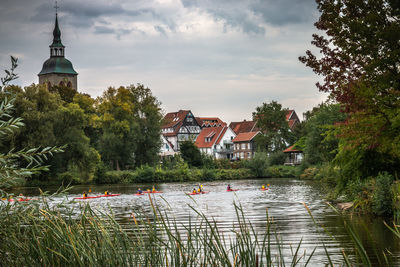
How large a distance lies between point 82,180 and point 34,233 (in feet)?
165

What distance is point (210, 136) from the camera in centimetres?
11238

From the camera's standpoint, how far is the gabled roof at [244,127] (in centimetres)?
10997

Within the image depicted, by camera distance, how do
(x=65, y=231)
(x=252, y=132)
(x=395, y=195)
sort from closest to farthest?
(x=65, y=231) < (x=395, y=195) < (x=252, y=132)

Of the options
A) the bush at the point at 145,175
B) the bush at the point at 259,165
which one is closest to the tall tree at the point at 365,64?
the bush at the point at 145,175

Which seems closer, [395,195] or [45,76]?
[395,195]

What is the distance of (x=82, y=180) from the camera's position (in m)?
56.2

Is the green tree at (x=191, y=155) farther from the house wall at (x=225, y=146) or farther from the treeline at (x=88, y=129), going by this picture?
the house wall at (x=225, y=146)

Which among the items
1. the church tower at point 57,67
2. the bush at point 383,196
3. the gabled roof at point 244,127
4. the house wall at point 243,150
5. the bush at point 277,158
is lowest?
the bush at point 383,196

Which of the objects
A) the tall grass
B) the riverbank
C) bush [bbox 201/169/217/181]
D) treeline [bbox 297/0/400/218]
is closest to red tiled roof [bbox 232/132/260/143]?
the riverbank

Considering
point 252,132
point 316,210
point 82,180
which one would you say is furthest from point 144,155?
point 316,210

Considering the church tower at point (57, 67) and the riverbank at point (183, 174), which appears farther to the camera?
the church tower at point (57, 67)

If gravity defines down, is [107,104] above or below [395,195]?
above

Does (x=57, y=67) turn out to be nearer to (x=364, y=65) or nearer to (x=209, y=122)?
(x=209, y=122)

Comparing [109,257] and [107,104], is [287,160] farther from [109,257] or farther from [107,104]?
[109,257]
